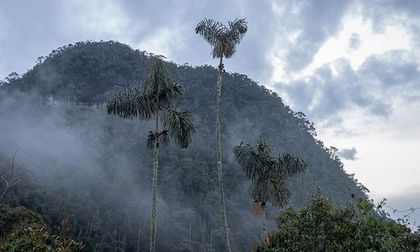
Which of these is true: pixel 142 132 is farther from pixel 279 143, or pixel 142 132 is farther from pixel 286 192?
pixel 286 192

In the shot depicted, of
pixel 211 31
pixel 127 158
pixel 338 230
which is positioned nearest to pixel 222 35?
pixel 211 31

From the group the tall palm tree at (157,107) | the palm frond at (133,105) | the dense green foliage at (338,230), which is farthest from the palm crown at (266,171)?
the dense green foliage at (338,230)

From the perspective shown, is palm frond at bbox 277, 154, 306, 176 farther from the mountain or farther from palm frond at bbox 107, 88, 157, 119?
the mountain

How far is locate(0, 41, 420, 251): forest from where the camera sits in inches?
3492

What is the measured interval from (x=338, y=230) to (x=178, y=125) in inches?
436

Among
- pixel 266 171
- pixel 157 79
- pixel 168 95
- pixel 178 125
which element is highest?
pixel 157 79

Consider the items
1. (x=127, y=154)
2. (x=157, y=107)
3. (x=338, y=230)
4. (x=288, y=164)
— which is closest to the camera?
(x=338, y=230)

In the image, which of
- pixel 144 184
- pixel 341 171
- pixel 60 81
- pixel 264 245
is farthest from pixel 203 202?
pixel 264 245

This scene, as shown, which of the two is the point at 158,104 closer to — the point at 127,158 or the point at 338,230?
the point at 338,230

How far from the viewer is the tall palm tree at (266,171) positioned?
1018 inches

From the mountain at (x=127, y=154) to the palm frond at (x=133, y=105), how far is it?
122 ft

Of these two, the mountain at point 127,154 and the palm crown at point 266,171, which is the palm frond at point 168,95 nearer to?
the palm crown at point 266,171

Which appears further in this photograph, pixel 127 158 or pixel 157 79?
pixel 127 158

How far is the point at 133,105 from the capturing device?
73.8ft
